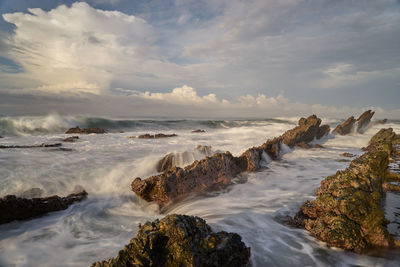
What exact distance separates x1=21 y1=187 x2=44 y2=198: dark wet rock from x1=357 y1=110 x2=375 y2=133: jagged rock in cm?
2470

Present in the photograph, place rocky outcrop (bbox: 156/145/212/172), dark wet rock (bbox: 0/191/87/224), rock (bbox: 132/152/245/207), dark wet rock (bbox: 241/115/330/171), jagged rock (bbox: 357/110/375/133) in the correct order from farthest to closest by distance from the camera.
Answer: jagged rock (bbox: 357/110/375/133)
dark wet rock (bbox: 241/115/330/171)
rocky outcrop (bbox: 156/145/212/172)
rock (bbox: 132/152/245/207)
dark wet rock (bbox: 0/191/87/224)

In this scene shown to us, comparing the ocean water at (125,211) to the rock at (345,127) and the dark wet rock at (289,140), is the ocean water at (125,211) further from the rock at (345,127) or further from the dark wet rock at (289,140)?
the rock at (345,127)

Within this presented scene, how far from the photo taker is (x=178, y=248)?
2111 millimetres

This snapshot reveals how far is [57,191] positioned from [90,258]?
3.23m

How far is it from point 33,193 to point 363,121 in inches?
1019

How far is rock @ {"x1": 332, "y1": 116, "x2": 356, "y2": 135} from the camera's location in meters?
18.3

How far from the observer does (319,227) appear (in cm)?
A: 310

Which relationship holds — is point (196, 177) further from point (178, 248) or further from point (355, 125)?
point (355, 125)

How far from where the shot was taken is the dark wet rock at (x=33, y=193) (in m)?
4.86

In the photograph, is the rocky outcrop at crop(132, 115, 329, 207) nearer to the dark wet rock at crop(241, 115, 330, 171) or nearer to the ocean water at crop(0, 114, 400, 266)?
the dark wet rock at crop(241, 115, 330, 171)

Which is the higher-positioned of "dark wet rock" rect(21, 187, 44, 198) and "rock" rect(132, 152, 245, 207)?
"rock" rect(132, 152, 245, 207)

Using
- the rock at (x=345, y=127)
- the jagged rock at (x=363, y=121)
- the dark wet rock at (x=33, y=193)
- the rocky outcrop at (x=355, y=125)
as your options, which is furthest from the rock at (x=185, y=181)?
the jagged rock at (x=363, y=121)

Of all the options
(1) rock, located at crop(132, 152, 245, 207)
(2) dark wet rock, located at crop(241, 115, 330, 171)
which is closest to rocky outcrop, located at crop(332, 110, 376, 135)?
(2) dark wet rock, located at crop(241, 115, 330, 171)

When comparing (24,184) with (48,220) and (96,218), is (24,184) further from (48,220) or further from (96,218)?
(96,218)
